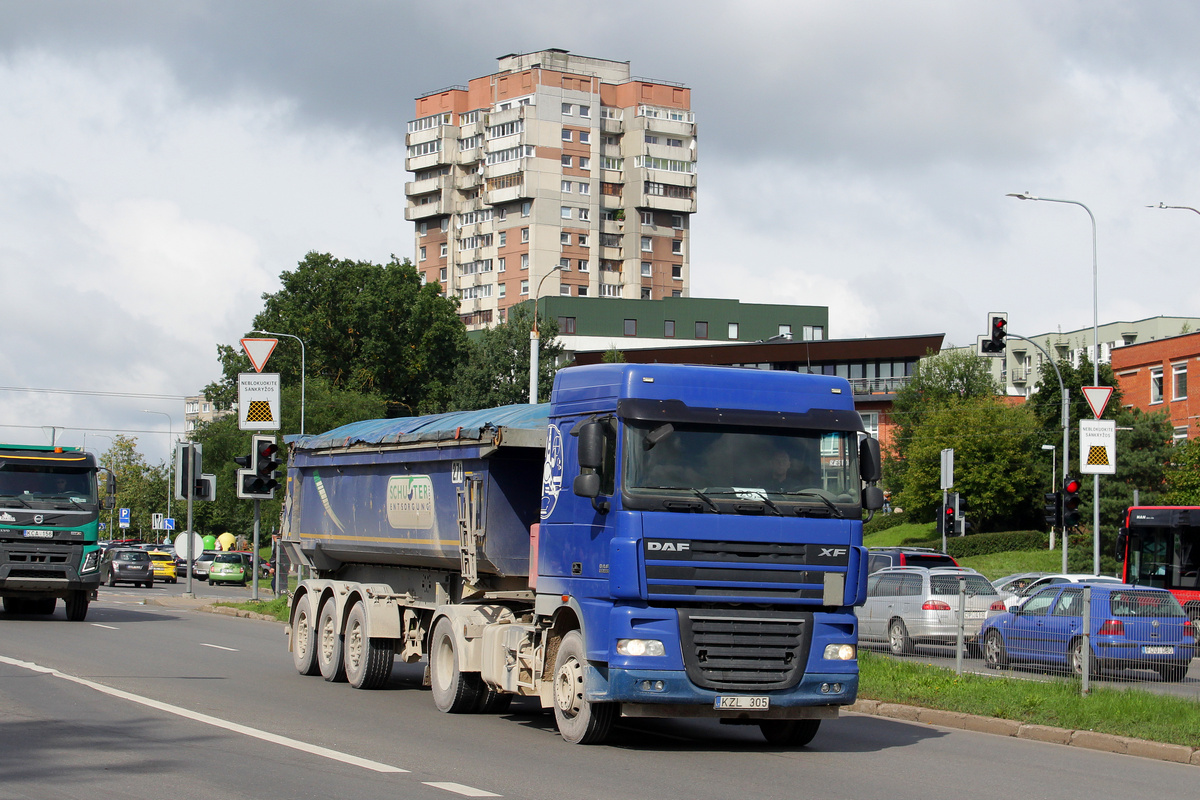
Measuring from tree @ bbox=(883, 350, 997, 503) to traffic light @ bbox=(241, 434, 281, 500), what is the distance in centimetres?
6424

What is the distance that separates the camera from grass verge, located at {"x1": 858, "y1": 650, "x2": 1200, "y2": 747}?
1318 cm

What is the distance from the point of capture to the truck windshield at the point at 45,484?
80.7ft

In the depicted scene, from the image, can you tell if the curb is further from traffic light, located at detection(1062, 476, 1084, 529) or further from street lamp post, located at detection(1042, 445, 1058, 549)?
street lamp post, located at detection(1042, 445, 1058, 549)

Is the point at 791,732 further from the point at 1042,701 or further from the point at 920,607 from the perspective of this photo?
the point at 920,607

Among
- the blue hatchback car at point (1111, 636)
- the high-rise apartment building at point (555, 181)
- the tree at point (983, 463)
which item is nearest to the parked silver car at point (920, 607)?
the blue hatchback car at point (1111, 636)

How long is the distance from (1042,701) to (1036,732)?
735 millimetres

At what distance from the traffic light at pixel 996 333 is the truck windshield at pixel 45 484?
19302 millimetres

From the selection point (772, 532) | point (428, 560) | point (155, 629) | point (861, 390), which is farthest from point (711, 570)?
point (861, 390)

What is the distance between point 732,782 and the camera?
10.1 meters

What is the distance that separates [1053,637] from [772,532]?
273 inches

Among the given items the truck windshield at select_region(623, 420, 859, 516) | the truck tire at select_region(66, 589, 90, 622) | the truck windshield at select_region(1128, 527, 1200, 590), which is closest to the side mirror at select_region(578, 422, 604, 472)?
the truck windshield at select_region(623, 420, 859, 516)

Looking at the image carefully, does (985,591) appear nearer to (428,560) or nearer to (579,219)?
(428,560)

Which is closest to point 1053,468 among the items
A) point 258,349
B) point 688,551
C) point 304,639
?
point 258,349

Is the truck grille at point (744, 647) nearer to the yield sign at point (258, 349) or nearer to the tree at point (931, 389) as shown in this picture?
the yield sign at point (258, 349)
